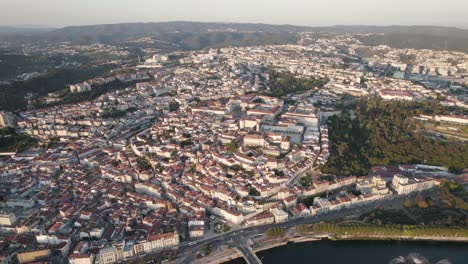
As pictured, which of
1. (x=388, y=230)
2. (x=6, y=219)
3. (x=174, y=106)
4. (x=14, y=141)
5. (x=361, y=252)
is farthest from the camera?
(x=174, y=106)

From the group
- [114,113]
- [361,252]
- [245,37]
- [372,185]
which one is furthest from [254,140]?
[245,37]

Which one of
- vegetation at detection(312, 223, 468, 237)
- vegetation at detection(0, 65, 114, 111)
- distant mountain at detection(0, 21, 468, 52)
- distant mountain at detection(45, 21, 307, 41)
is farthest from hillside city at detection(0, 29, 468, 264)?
distant mountain at detection(45, 21, 307, 41)

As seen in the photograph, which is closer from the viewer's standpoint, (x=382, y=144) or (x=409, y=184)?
(x=409, y=184)

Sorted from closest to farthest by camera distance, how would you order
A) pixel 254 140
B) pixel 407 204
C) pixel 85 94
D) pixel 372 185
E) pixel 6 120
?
pixel 407 204, pixel 372 185, pixel 254 140, pixel 6 120, pixel 85 94

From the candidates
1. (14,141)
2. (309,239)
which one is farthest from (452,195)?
(14,141)

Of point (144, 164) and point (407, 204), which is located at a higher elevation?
point (144, 164)

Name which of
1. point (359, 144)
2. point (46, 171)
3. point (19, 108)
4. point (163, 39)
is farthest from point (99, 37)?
point (359, 144)

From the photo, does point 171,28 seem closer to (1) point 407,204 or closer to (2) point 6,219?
(2) point 6,219

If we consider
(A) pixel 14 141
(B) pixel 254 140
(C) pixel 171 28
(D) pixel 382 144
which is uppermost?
(C) pixel 171 28
